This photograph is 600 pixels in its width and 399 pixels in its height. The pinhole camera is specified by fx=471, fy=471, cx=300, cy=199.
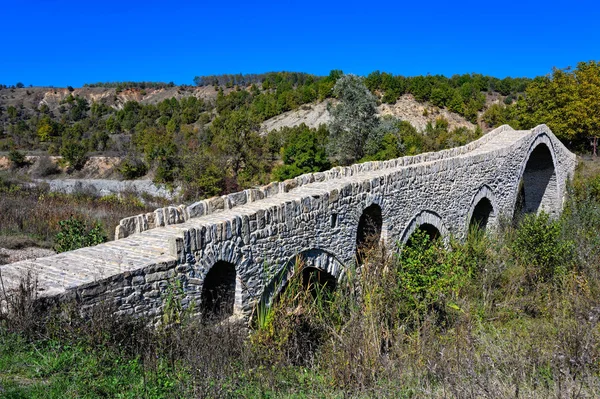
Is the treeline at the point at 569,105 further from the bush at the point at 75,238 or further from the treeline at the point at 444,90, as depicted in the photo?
the bush at the point at 75,238

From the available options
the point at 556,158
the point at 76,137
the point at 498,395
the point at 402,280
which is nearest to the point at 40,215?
the point at 402,280

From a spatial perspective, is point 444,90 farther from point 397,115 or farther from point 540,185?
point 540,185

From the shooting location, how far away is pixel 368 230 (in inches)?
378

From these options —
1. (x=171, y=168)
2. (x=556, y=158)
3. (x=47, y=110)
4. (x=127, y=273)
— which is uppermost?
(x=47, y=110)

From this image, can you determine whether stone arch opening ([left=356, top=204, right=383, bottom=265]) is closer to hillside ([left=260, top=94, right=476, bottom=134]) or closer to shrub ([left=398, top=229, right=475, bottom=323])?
shrub ([left=398, top=229, right=475, bottom=323])

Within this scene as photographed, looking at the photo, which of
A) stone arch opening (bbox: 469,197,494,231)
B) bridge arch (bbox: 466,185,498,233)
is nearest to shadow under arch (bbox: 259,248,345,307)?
bridge arch (bbox: 466,185,498,233)

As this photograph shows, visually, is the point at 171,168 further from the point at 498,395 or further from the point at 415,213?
the point at 498,395

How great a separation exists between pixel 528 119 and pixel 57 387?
25.7 metres

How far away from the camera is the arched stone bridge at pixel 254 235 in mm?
5008

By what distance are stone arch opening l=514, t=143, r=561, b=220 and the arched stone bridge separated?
6.09m

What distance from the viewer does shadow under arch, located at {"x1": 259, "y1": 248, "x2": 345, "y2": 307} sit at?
265 inches

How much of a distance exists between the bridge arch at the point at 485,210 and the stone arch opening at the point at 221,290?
368 inches

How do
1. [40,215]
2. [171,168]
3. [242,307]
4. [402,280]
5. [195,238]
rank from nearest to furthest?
[195,238]
[242,307]
[402,280]
[40,215]
[171,168]

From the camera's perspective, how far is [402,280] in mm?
7676
